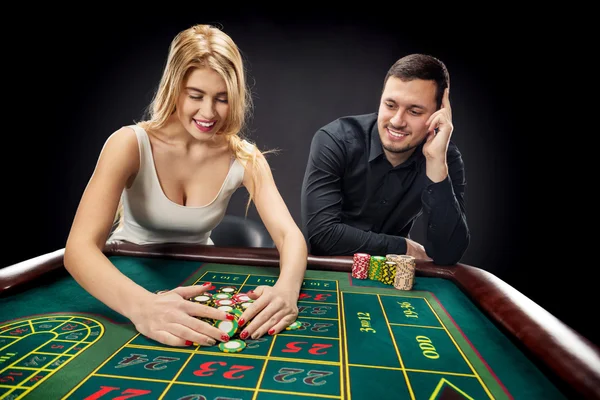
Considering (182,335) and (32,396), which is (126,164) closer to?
(182,335)

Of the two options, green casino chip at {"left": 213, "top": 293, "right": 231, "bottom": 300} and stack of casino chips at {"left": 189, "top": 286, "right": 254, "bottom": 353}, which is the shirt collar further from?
green casino chip at {"left": 213, "top": 293, "right": 231, "bottom": 300}

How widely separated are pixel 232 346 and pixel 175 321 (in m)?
0.17

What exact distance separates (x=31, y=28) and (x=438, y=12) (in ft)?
10.8

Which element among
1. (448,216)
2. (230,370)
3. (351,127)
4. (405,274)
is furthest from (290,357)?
(351,127)

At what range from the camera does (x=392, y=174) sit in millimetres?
2697

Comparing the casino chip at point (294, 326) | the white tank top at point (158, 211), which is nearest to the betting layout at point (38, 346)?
the casino chip at point (294, 326)

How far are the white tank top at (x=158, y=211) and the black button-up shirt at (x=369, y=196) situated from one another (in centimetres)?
57

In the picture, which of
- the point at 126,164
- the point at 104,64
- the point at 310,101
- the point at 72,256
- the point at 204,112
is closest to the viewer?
the point at 72,256

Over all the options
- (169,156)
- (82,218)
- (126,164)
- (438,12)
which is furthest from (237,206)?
(438,12)

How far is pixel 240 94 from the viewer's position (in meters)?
1.90

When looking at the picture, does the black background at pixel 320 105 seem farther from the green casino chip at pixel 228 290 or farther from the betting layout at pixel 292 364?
the betting layout at pixel 292 364

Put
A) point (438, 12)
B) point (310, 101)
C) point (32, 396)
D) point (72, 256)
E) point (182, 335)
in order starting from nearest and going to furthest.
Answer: point (32, 396) → point (182, 335) → point (72, 256) → point (438, 12) → point (310, 101)

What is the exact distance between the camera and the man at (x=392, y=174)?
2.39 m

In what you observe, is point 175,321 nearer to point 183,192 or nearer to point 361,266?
point 361,266
